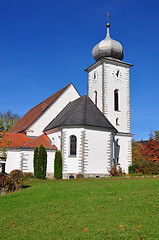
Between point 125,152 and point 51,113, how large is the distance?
11.6 meters

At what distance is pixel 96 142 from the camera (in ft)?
89.1

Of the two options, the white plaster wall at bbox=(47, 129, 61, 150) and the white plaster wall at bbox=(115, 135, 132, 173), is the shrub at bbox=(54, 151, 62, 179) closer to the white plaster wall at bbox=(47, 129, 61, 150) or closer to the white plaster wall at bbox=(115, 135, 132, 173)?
the white plaster wall at bbox=(47, 129, 61, 150)

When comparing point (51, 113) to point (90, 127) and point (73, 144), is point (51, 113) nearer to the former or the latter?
point (73, 144)

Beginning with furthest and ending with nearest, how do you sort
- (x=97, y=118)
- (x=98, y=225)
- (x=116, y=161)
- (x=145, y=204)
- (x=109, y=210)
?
(x=116, y=161) → (x=97, y=118) → (x=145, y=204) → (x=109, y=210) → (x=98, y=225)

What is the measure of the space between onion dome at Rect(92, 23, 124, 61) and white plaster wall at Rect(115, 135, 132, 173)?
12.0 metres

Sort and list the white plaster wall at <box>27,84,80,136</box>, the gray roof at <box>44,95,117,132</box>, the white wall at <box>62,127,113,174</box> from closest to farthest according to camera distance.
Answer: the white wall at <box>62,127,113,174</box> < the gray roof at <box>44,95,117,132</box> < the white plaster wall at <box>27,84,80,136</box>

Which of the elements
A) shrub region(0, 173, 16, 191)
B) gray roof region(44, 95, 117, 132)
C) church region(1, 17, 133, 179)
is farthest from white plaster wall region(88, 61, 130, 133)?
shrub region(0, 173, 16, 191)

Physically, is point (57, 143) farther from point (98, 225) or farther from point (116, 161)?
point (98, 225)

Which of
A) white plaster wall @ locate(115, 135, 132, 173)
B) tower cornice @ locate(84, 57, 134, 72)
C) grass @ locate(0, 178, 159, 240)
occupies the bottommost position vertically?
grass @ locate(0, 178, 159, 240)

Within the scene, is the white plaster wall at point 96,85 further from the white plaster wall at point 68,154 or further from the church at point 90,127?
the white plaster wall at point 68,154

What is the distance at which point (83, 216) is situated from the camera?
8352 mm

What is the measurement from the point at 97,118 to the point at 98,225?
21.6 meters

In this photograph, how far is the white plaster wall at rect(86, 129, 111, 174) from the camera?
26.5 meters

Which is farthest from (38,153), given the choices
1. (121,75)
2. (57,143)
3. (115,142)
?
(121,75)
